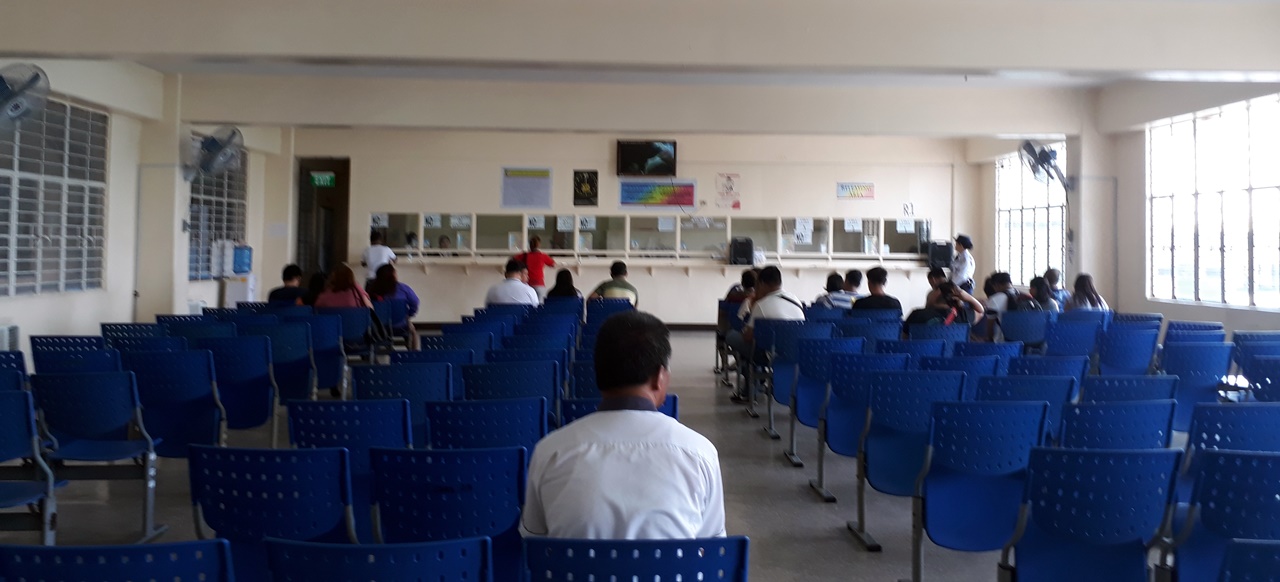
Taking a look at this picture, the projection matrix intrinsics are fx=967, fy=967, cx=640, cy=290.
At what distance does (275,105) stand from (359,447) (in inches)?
338

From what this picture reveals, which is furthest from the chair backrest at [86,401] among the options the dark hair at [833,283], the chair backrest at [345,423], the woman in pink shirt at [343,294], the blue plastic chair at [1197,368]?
the dark hair at [833,283]

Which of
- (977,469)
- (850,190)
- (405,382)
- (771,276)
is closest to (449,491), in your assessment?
(405,382)

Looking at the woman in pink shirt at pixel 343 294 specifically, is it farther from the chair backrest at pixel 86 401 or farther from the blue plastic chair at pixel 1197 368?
the blue plastic chair at pixel 1197 368

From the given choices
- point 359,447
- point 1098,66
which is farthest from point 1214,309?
point 359,447

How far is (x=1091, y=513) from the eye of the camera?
2.82 metres

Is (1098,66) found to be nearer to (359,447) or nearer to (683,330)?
(359,447)

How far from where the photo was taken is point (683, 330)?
15.0 metres

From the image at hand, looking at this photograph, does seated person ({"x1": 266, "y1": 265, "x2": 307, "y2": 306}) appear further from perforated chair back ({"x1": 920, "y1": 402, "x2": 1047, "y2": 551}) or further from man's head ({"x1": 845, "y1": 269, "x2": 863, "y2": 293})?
perforated chair back ({"x1": 920, "y1": 402, "x2": 1047, "y2": 551})

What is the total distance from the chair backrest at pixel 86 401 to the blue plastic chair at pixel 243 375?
3.24 feet

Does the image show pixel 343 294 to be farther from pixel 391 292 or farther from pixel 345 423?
pixel 345 423

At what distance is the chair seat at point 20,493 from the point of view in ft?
11.5

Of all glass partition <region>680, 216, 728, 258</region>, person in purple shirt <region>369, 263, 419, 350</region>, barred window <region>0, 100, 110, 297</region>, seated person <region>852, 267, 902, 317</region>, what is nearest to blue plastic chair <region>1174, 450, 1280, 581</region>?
seated person <region>852, 267, 902, 317</region>

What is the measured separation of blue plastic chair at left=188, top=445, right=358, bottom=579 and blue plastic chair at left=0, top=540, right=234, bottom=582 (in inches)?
37.4

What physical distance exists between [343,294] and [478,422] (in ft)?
17.1
